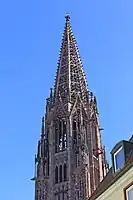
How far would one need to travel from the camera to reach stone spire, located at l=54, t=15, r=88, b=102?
245ft

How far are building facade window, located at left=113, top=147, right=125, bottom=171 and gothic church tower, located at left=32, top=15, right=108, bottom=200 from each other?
41377mm

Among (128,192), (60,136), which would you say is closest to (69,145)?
(60,136)

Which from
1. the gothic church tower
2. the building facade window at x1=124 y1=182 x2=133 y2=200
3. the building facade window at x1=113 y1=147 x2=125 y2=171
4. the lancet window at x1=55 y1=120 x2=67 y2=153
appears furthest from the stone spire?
the building facade window at x1=124 y1=182 x2=133 y2=200

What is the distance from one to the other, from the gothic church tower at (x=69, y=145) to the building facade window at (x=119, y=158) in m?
41.4

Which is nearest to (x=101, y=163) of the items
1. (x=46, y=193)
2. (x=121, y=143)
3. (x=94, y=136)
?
(x=94, y=136)

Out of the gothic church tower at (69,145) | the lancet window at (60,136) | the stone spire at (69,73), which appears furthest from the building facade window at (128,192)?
the stone spire at (69,73)

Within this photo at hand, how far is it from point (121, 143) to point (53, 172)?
153ft

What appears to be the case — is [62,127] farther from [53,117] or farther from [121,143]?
[121,143]

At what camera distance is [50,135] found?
224 ft

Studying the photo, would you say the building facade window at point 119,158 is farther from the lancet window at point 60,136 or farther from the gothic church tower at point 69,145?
the lancet window at point 60,136

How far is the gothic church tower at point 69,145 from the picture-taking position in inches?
2420

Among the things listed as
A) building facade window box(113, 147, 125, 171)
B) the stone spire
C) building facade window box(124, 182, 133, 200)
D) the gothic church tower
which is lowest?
building facade window box(124, 182, 133, 200)

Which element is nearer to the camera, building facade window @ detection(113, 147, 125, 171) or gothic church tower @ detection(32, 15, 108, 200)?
building facade window @ detection(113, 147, 125, 171)

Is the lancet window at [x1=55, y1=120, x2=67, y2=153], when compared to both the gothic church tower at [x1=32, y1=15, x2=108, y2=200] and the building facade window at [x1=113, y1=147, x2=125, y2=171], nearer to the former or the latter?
the gothic church tower at [x1=32, y1=15, x2=108, y2=200]
